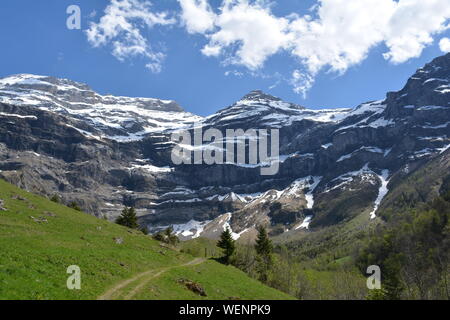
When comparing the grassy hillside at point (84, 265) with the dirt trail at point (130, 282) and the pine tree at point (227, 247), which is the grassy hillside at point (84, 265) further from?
the pine tree at point (227, 247)

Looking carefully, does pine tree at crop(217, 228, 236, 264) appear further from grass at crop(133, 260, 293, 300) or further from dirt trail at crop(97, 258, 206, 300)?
dirt trail at crop(97, 258, 206, 300)

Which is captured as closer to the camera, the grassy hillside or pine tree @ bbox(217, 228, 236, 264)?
the grassy hillside

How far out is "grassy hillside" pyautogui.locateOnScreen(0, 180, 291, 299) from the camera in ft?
86.3

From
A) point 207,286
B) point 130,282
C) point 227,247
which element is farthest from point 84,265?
point 227,247

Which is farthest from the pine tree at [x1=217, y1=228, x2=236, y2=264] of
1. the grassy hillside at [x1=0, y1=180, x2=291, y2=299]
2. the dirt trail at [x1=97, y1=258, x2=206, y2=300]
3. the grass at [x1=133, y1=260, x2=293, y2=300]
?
the dirt trail at [x1=97, y1=258, x2=206, y2=300]

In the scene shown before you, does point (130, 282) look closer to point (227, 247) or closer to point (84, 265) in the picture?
point (84, 265)

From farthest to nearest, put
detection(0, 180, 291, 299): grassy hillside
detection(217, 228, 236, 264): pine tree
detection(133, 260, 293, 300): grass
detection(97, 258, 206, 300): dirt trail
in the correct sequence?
detection(217, 228, 236, 264): pine tree
detection(133, 260, 293, 300): grass
detection(97, 258, 206, 300): dirt trail
detection(0, 180, 291, 299): grassy hillside

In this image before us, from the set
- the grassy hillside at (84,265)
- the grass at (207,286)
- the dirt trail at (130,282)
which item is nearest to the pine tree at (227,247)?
the grassy hillside at (84,265)
